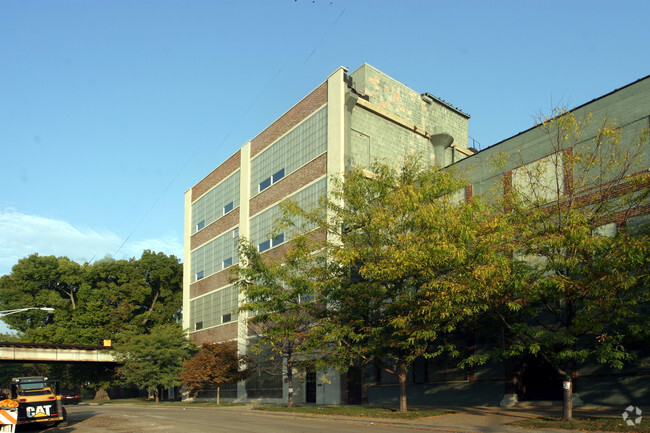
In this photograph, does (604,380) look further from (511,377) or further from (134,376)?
(134,376)

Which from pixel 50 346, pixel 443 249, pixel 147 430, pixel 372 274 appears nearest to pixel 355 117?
pixel 372 274

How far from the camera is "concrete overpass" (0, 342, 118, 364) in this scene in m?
50.8

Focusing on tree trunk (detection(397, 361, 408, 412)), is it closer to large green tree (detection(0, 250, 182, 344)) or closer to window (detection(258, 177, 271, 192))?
window (detection(258, 177, 271, 192))

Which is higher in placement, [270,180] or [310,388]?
[270,180]

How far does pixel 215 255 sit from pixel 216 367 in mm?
15906

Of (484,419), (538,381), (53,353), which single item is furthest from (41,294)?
(484,419)

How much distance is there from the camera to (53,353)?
53.5m

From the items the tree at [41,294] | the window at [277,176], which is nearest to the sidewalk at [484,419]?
the window at [277,176]

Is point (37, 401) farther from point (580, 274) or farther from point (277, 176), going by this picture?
point (277, 176)

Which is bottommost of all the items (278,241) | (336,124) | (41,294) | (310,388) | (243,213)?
(310,388)

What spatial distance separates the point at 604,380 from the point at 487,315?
5.55m

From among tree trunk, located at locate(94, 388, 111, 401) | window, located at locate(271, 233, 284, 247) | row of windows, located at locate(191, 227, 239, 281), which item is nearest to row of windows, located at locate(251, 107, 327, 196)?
window, located at locate(271, 233, 284, 247)

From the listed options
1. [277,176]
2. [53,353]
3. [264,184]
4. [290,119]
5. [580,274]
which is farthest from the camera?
[53,353]

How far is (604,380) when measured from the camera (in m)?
23.1
